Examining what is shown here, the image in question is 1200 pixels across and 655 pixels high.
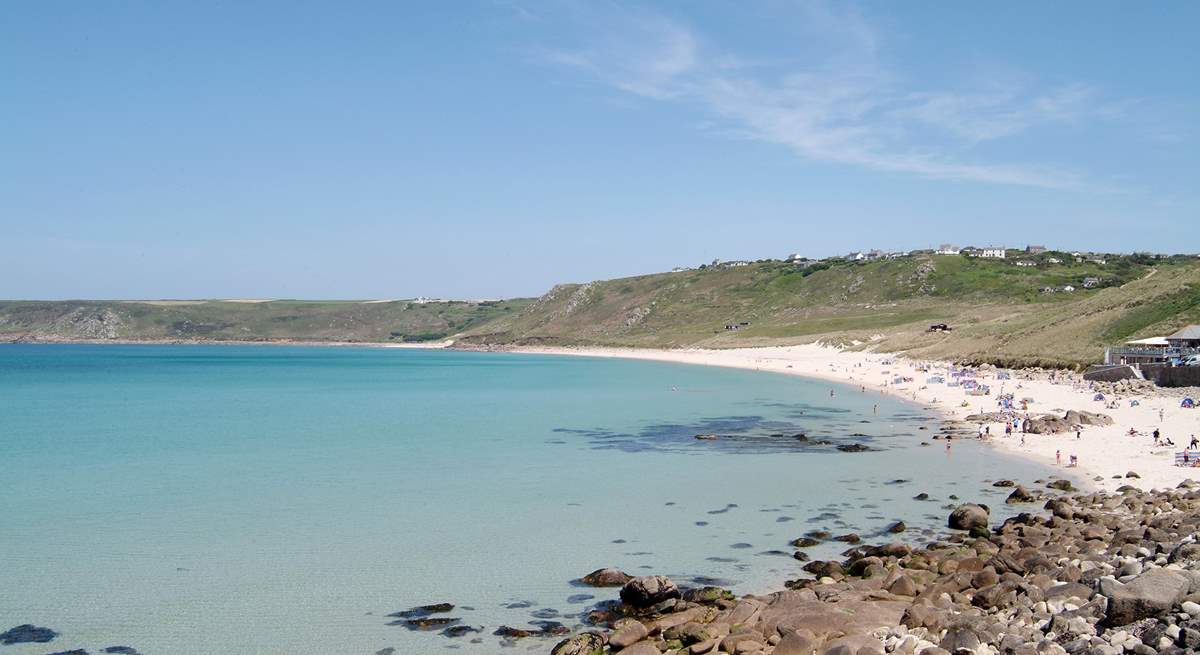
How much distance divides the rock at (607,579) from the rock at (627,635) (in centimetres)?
402

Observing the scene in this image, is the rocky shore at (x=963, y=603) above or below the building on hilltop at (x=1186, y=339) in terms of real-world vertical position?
below

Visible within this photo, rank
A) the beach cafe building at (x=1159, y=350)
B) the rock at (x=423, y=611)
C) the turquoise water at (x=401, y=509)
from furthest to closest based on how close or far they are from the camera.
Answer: the beach cafe building at (x=1159, y=350) → the turquoise water at (x=401, y=509) → the rock at (x=423, y=611)

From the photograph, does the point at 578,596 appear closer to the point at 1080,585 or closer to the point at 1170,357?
the point at 1080,585

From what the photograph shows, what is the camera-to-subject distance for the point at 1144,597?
465 inches

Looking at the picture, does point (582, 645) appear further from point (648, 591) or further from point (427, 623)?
point (427, 623)

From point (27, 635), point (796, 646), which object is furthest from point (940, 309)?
point (27, 635)

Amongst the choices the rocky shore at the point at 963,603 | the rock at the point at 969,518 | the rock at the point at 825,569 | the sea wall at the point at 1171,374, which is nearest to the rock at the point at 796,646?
the rocky shore at the point at 963,603

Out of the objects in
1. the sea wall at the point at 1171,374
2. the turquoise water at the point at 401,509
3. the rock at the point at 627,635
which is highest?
the sea wall at the point at 1171,374

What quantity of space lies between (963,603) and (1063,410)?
120 ft

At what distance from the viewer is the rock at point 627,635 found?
1448 centimetres

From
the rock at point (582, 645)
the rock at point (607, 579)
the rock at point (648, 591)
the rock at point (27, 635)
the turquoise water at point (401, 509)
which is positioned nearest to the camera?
the rock at point (582, 645)

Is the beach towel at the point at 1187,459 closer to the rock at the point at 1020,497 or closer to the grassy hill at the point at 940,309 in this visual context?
the rock at the point at 1020,497

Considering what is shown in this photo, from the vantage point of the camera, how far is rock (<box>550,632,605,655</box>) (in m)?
14.4

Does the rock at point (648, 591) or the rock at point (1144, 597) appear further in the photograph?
the rock at point (648, 591)
